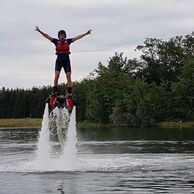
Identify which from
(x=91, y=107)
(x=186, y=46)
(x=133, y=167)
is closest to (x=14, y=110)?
(x=91, y=107)

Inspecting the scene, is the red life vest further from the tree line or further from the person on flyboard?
the tree line

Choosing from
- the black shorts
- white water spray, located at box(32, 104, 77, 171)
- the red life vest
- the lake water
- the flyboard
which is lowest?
the lake water

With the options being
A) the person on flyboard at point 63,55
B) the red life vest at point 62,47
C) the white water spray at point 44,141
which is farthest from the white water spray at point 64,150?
the red life vest at point 62,47

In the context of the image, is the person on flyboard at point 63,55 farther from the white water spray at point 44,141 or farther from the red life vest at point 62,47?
the white water spray at point 44,141

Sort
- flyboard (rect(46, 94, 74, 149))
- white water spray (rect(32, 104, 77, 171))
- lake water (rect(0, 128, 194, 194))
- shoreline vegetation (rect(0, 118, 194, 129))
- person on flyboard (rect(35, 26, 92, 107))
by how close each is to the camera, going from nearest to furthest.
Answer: lake water (rect(0, 128, 194, 194)) < person on flyboard (rect(35, 26, 92, 107)) < flyboard (rect(46, 94, 74, 149)) < white water spray (rect(32, 104, 77, 171)) < shoreline vegetation (rect(0, 118, 194, 129))

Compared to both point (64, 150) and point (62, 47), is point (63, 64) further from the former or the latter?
point (64, 150)

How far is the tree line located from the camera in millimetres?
123688

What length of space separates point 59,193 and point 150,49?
127961mm

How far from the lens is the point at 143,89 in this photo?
130 m

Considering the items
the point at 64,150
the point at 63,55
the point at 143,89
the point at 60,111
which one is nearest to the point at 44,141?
the point at 64,150

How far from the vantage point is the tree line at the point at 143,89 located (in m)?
124

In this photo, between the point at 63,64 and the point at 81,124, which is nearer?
the point at 63,64

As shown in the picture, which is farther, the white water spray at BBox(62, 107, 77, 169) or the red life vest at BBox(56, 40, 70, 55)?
the white water spray at BBox(62, 107, 77, 169)

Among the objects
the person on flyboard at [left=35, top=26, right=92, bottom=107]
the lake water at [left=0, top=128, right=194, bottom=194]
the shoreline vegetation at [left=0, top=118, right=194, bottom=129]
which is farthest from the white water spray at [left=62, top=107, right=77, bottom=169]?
the shoreline vegetation at [left=0, top=118, right=194, bottom=129]
